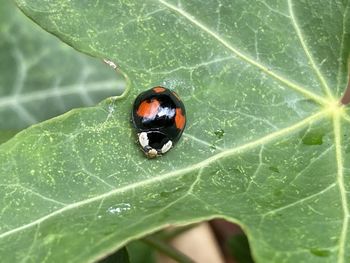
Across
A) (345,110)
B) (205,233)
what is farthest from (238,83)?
(205,233)

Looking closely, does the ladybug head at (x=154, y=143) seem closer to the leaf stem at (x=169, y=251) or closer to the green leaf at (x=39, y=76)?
the leaf stem at (x=169, y=251)

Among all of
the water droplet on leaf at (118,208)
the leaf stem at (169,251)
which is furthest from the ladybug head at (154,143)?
the leaf stem at (169,251)

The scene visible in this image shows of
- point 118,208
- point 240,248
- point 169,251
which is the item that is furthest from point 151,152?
point 240,248

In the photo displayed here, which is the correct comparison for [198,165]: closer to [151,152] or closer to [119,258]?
[151,152]

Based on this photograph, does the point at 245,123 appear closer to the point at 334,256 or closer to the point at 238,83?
the point at 238,83

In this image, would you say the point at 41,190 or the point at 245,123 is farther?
the point at 245,123

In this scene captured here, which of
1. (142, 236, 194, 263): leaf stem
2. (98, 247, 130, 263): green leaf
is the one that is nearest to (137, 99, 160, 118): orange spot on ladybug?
(98, 247, 130, 263): green leaf
